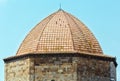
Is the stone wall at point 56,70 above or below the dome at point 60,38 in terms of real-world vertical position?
below

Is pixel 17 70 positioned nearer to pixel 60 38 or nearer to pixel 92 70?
pixel 60 38

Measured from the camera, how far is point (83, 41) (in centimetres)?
2500

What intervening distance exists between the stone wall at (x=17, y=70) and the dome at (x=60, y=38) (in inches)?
22.9

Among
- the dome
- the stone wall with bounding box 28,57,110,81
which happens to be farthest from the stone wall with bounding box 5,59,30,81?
the dome

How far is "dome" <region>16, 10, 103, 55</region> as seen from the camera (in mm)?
24469

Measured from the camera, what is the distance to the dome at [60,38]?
80.3ft

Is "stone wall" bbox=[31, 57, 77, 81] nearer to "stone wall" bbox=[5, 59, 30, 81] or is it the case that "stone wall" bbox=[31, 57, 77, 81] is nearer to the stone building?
the stone building

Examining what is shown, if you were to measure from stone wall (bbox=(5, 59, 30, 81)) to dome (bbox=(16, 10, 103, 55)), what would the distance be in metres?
0.58

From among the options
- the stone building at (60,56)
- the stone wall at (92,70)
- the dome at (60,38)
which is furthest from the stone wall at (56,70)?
the dome at (60,38)

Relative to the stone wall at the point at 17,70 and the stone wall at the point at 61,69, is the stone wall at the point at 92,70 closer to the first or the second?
the stone wall at the point at 61,69

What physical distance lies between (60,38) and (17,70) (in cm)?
271

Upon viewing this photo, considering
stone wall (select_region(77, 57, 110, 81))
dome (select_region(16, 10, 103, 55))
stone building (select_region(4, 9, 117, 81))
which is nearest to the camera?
stone building (select_region(4, 9, 117, 81))

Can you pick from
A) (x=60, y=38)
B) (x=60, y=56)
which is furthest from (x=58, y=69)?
(x=60, y=38)

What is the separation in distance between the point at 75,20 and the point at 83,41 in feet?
5.73
